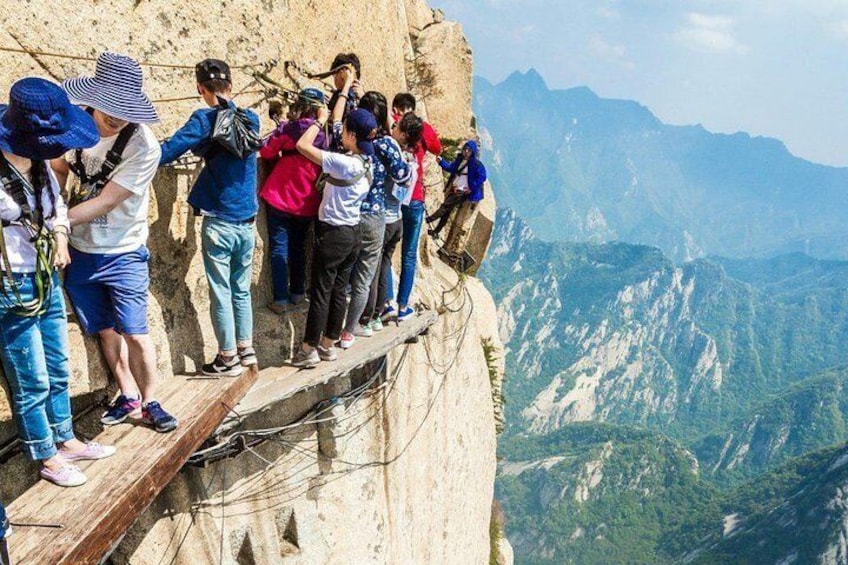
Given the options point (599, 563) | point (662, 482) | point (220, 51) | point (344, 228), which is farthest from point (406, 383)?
point (662, 482)

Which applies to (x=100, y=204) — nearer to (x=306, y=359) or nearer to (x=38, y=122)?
(x=38, y=122)

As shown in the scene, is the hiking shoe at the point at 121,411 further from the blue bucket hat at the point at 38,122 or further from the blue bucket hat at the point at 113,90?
the blue bucket hat at the point at 113,90

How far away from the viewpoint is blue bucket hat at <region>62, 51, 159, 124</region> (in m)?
4.61

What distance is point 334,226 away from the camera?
713 centimetres

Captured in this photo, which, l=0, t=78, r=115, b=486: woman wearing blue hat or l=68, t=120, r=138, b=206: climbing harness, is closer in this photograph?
l=0, t=78, r=115, b=486: woman wearing blue hat

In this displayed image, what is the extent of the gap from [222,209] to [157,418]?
226 centimetres

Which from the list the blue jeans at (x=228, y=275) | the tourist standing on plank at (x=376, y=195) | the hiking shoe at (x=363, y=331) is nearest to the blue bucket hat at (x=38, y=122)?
the blue jeans at (x=228, y=275)

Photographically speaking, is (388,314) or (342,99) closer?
(342,99)

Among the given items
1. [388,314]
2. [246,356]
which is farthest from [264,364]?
[388,314]

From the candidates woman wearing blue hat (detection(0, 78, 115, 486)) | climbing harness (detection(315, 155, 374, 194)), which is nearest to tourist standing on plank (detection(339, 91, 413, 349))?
climbing harness (detection(315, 155, 374, 194))

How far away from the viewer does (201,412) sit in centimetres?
581

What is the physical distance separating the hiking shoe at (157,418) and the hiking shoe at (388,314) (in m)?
4.76

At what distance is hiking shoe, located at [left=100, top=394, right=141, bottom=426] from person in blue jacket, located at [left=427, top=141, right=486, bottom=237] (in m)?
11.5

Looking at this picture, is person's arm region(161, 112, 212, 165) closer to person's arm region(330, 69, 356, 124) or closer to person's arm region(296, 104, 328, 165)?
person's arm region(296, 104, 328, 165)
